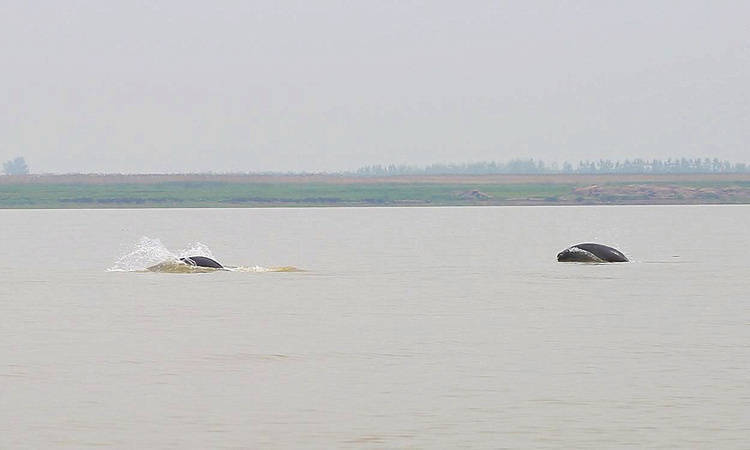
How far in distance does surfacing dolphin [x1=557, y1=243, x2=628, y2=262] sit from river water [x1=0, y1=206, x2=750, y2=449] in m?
2.24

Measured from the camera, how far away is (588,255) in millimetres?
58594

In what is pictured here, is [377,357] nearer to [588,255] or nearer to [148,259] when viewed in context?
[588,255]

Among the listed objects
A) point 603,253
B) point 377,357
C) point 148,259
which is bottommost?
point 148,259

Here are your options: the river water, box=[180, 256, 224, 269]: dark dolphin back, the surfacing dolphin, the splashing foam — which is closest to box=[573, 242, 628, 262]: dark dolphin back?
the surfacing dolphin

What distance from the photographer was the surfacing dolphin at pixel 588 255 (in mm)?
58469

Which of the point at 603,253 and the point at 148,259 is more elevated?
the point at 603,253

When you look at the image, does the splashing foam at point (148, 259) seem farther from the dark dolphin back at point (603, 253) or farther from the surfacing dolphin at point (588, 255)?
the dark dolphin back at point (603, 253)

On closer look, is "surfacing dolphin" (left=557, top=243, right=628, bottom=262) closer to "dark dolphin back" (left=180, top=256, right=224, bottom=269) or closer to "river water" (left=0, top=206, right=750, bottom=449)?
"river water" (left=0, top=206, right=750, bottom=449)

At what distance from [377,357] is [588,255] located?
3124 centimetres

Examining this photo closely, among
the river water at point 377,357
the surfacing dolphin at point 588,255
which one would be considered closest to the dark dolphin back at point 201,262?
the river water at point 377,357

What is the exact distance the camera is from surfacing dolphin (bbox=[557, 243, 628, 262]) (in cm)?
5847

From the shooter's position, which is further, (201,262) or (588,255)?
(588,255)

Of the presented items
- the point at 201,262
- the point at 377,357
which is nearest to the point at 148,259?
the point at 201,262

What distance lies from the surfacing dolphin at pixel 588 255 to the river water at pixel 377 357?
2.24 m
